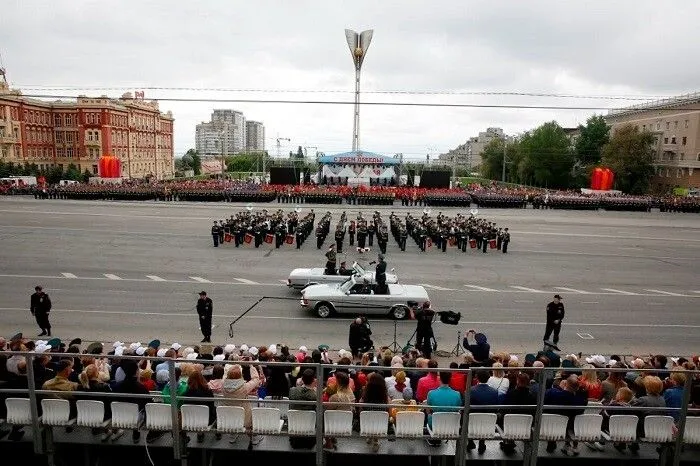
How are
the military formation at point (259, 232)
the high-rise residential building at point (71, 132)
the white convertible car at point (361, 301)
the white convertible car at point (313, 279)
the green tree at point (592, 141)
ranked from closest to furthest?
1. the white convertible car at point (361, 301)
2. the white convertible car at point (313, 279)
3. the military formation at point (259, 232)
4. the high-rise residential building at point (71, 132)
5. the green tree at point (592, 141)

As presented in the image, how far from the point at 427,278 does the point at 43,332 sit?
11.6m

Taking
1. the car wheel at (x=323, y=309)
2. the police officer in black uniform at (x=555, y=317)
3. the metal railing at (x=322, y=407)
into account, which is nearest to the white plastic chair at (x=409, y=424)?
the metal railing at (x=322, y=407)

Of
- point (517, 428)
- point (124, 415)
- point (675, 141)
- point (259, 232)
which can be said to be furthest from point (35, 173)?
point (675, 141)

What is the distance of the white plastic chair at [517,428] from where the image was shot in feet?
18.1

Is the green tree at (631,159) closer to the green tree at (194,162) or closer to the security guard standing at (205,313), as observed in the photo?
the security guard standing at (205,313)

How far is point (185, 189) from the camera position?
43.3 metres

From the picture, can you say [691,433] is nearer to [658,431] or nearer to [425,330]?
[658,431]

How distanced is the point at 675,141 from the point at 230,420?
7318cm

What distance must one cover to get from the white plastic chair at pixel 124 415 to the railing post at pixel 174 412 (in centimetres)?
47

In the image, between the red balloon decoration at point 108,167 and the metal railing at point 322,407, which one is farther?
the red balloon decoration at point 108,167

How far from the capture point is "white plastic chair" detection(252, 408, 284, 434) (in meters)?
5.52

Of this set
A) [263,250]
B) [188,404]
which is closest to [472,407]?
[188,404]

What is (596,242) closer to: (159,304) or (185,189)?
(159,304)

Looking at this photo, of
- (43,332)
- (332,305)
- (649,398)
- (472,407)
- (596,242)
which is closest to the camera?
(472,407)
